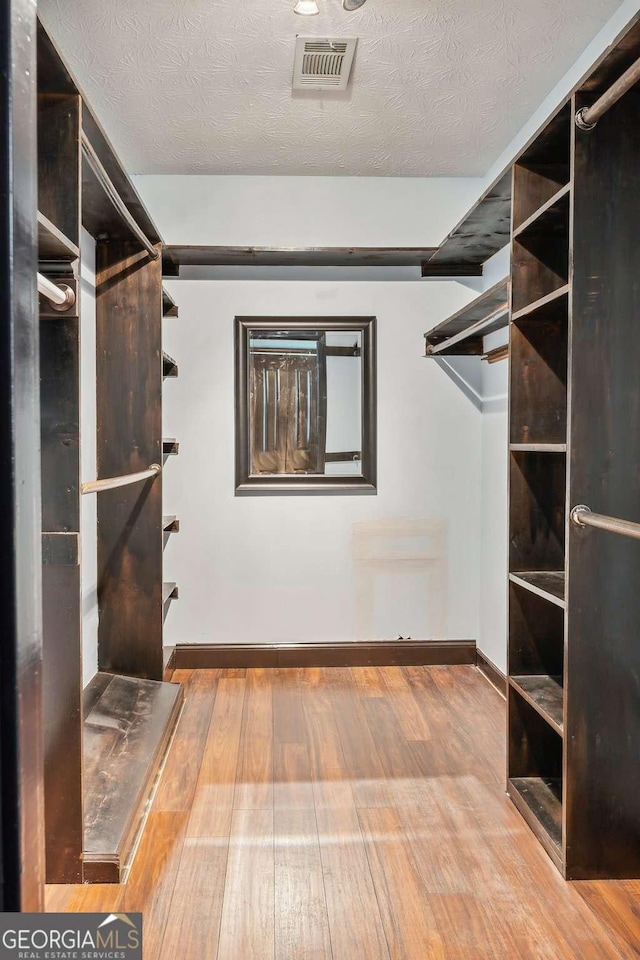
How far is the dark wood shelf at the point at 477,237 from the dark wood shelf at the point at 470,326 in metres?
0.32

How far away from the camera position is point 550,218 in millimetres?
1988

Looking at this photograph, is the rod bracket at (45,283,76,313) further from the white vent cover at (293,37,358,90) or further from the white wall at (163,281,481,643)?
the white wall at (163,281,481,643)

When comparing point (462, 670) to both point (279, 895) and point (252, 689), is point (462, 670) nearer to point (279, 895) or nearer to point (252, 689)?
point (252, 689)

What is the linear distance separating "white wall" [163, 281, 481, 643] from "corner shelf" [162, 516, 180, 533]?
0.37 ft

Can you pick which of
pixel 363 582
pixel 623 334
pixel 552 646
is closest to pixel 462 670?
pixel 363 582

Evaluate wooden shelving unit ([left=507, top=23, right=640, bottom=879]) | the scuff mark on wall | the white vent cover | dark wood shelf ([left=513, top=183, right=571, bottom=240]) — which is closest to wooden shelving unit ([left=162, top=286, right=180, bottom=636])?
the scuff mark on wall

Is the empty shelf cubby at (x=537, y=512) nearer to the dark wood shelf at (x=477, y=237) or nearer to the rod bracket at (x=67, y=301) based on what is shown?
the dark wood shelf at (x=477, y=237)

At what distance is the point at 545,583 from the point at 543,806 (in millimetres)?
682

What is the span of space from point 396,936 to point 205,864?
0.58 m

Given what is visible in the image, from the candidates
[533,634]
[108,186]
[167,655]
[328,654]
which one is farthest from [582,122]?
[167,655]

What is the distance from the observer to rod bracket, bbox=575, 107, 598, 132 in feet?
5.59

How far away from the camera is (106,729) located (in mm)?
2502

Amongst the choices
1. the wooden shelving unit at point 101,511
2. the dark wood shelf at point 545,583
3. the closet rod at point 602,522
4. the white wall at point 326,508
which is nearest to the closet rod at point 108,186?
the wooden shelving unit at point 101,511

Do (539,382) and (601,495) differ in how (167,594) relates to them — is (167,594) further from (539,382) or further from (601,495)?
(601,495)
